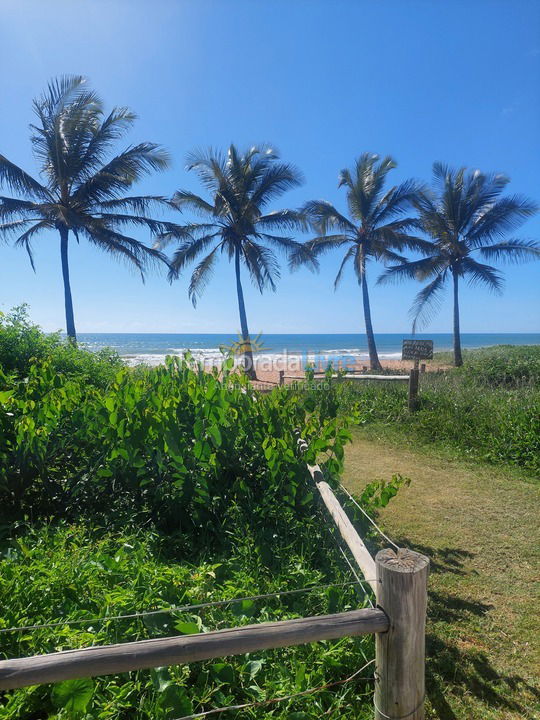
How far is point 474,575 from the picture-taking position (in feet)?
10.1

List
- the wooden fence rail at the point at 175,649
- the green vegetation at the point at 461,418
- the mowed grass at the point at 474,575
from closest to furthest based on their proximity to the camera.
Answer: the wooden fence rail at the point at 175,649
the mowed grass at the point at 474,575
the green vegetation at the point at 461,418

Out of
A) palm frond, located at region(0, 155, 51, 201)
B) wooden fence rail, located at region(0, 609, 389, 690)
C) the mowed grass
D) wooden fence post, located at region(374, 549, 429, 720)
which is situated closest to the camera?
wooden fence rail, located at region(0, 609, 389, 690)

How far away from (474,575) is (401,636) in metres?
2.21

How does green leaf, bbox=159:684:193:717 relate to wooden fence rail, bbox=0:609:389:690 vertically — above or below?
below

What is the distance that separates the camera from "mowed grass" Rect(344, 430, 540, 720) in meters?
2.01

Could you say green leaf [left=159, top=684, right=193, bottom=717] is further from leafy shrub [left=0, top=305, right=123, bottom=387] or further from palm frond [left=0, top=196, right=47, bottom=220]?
palm frond [left=0, top=196, right=47, bottom=220]

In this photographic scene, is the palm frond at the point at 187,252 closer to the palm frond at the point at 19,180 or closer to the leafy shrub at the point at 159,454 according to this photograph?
the palm frond at the point at 19,180

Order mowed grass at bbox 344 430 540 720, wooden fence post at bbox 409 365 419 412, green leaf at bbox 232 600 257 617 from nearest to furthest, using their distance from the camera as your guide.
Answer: green leaf at bbox 232 600 257 617
mowed grass at bbox 344 430 540 720
wooden fence post at bbox 409 365 419 412

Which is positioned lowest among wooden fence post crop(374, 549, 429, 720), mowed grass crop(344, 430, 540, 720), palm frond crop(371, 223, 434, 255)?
mowed grass crop(344, 430, 540, 720)

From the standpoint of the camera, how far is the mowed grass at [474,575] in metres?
2.01

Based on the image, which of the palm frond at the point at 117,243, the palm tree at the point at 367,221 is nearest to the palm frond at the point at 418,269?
the palm tree at the point at 367,221

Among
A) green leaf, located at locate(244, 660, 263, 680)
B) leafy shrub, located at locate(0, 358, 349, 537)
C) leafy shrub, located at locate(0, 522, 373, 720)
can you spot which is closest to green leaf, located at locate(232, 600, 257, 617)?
leafy shrub, located at locate(0, 522, 373, 720)

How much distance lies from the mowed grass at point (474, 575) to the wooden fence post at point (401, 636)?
2.40ft

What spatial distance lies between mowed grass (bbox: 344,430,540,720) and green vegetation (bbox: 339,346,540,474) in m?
0.50
